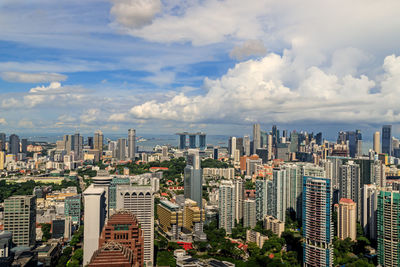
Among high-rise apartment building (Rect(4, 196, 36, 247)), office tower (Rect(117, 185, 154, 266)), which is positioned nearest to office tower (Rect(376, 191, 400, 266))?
office tower (Rect(117, 185, 154, 266))

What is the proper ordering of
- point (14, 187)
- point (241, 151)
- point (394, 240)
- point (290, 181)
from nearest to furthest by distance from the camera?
1. point (394, 240)
2. point (290, 181)
3. point (14, 187)
4. point (241, 151)

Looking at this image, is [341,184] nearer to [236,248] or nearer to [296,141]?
[236,248]

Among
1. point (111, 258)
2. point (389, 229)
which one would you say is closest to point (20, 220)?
point (111, 258)

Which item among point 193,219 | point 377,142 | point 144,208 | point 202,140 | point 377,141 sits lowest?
point 193,219

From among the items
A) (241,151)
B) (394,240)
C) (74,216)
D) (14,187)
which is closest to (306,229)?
(394,240)

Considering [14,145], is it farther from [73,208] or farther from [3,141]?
[73,208]

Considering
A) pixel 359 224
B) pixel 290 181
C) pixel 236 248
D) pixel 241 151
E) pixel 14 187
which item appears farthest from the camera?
pixel 241 151

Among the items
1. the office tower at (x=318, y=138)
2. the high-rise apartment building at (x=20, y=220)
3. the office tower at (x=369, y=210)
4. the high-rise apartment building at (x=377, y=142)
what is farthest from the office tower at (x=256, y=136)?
the high-rise apartment building at (x=20, y=220)
